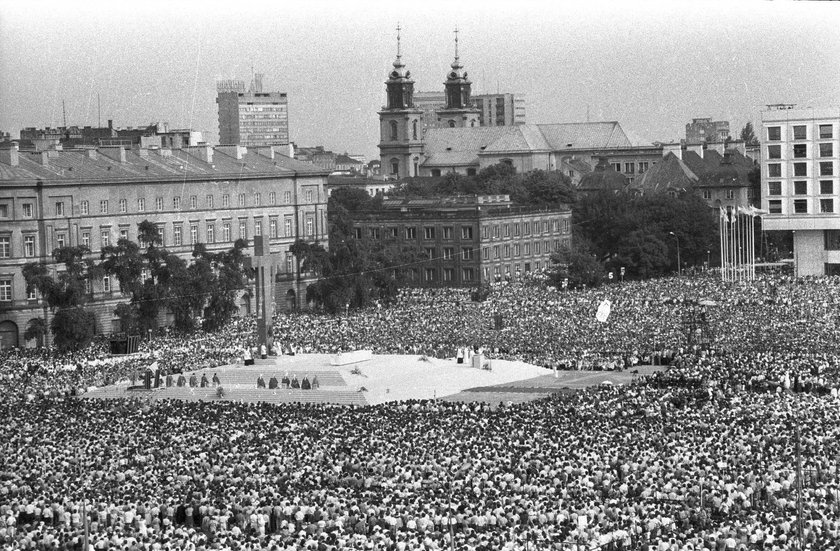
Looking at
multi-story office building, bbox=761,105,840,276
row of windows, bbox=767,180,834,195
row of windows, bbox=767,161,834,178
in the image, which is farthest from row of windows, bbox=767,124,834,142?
row of windows, bbox=767,180,834,195

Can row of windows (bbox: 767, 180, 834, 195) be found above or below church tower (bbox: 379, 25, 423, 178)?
below

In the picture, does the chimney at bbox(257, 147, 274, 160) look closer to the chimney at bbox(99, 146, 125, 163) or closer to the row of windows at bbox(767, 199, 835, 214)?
the chimney at bbox(99, 146, 125, 163)

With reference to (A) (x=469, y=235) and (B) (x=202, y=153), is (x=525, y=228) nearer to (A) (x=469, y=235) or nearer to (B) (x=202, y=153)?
(A) (x=469, y=235)

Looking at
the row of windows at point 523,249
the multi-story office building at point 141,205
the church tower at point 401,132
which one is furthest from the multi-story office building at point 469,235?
the church tower at point 401,132

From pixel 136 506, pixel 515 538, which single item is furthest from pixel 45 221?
pixel 515 538

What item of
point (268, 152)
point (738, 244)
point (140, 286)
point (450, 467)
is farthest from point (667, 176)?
point (450, 467)

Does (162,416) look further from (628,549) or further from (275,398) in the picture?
(628,549)
